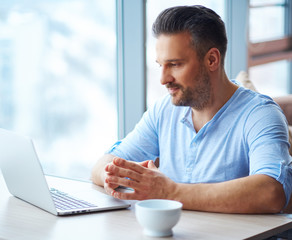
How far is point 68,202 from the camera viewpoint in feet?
4.66

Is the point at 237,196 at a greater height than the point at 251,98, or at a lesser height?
lesser

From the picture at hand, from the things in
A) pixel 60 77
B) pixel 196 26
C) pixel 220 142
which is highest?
pixel 196 26

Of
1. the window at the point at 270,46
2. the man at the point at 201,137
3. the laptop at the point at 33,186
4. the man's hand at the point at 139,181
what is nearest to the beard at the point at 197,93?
the man at the point at 201,137

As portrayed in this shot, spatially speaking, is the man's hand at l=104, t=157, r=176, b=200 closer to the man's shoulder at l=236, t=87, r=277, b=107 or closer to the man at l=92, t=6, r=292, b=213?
the man at l=92, t=6, r=292, b=213

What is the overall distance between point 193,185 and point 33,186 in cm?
45

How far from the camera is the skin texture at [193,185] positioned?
1343 millimetres

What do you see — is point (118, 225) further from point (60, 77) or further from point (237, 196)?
point (60, 77)

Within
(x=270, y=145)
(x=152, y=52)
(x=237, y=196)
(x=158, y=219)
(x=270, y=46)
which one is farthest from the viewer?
(x=270, y=46)

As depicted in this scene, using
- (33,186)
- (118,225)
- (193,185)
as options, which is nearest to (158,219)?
(118,225)

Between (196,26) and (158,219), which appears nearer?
(158,219)

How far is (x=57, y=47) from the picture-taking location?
9.80 feet

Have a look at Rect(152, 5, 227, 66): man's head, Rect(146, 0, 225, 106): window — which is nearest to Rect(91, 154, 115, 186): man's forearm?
Rect(152, 5, 227, 66): man's head

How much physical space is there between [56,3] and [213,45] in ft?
4.95

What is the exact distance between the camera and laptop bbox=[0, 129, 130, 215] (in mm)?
1286
